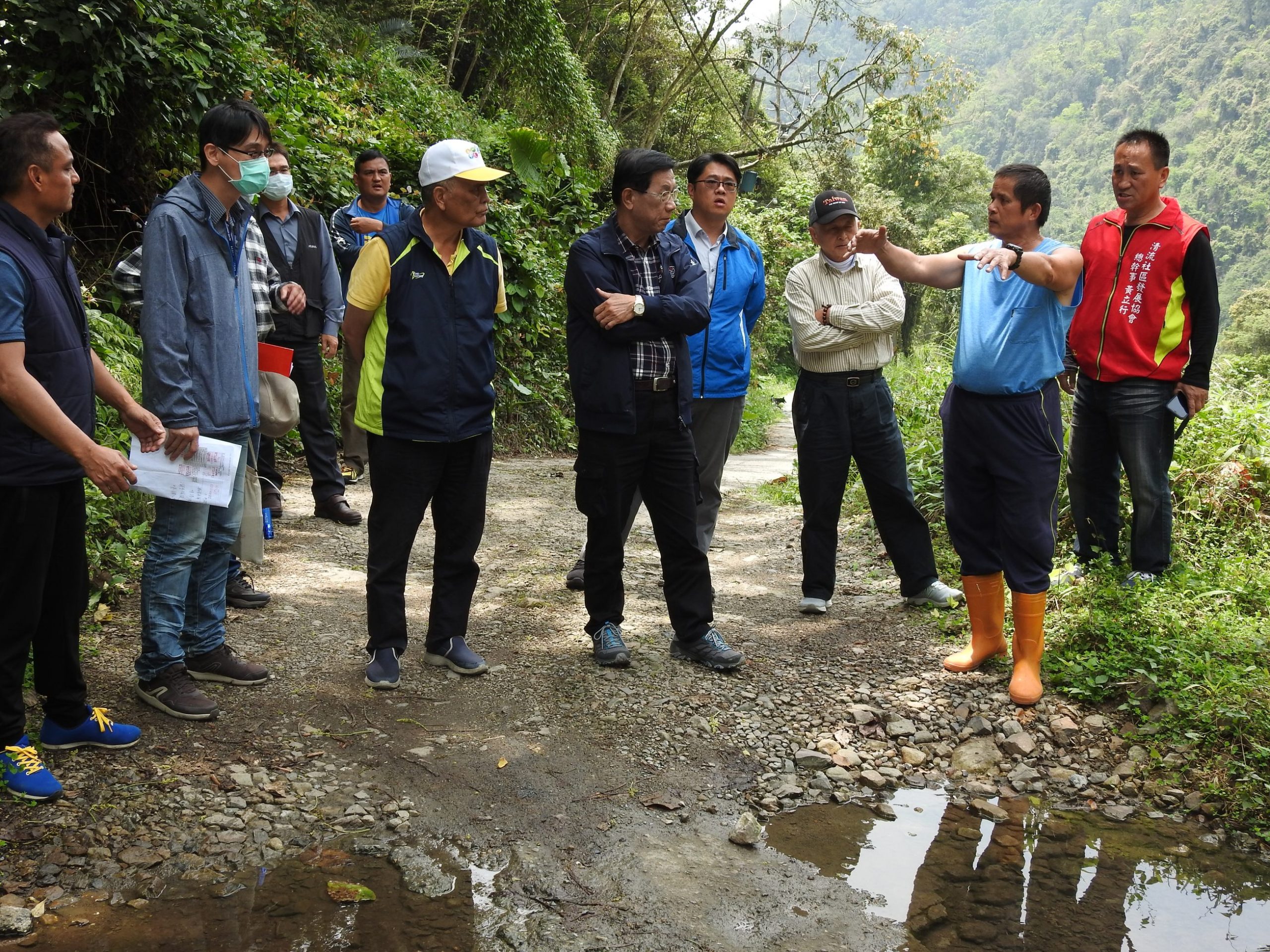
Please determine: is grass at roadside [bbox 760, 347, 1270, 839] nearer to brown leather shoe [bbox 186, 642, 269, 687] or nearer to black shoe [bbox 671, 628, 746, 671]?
black shoe [bbox 671, 628, 746, 671]

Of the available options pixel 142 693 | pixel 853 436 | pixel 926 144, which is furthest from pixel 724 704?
pixel 926 144

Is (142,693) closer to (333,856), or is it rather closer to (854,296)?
(333,856)

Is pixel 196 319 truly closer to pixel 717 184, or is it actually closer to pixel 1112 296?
pixel 717 184

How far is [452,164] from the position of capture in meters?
3.81

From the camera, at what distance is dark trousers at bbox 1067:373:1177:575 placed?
5012mm

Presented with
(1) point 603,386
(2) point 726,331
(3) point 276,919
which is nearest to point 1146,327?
(2) point 726,331

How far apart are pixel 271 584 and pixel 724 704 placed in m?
2.56

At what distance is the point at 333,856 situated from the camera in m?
2.91

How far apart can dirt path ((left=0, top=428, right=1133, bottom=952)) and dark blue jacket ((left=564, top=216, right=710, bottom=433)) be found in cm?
119

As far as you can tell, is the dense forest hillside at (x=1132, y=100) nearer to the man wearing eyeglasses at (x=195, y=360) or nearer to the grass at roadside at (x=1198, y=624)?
the grass at roadside at (x=1198, y=624)

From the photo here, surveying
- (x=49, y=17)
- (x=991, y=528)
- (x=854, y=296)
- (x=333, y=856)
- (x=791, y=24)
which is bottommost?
(x=333, y=856)

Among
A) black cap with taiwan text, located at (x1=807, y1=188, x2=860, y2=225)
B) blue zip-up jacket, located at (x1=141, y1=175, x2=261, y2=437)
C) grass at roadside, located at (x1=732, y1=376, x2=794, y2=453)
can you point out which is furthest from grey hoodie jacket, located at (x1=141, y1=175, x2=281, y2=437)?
grass at roadside, located at (x1=732, y1=376, x2=794, y2=453)

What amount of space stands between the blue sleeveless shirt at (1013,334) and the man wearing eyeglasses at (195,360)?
9.48 feet

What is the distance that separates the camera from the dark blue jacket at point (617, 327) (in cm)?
418
